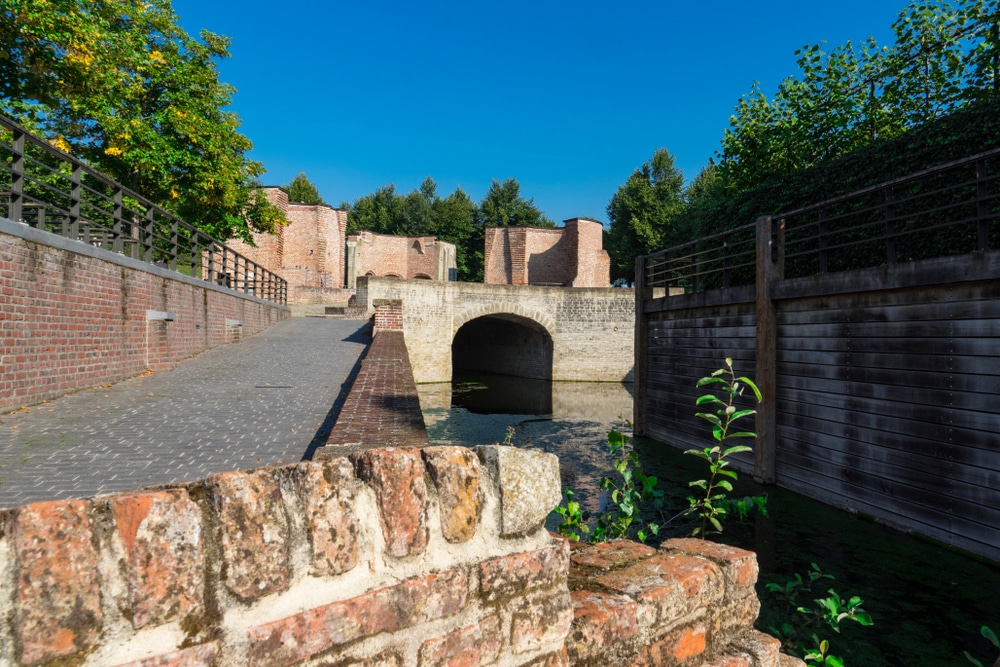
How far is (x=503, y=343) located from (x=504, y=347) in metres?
0.21

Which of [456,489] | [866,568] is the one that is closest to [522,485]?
[456,489]

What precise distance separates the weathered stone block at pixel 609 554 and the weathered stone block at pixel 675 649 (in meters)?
0.25

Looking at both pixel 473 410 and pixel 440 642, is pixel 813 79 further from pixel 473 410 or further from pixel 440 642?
pixel 440 642

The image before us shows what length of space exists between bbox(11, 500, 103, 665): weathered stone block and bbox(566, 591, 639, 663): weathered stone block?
1137 mm

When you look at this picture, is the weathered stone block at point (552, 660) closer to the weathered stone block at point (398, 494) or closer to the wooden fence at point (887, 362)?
the weathered stone block at point (398, 494)

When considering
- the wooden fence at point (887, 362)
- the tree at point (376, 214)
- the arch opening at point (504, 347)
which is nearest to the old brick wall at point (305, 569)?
the wooden fence at point (887, 362)

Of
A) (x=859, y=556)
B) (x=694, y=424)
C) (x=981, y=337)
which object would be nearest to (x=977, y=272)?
(x=981, y=337)

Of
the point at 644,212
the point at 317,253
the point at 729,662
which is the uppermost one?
the point at 644,212

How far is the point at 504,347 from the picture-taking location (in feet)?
94.8

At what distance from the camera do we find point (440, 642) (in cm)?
130

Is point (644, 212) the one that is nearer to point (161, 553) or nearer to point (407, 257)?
point (407, 257)

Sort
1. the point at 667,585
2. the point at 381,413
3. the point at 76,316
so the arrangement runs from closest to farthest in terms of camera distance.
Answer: the point at 667,585
the point at 381,413
the point at 76,316

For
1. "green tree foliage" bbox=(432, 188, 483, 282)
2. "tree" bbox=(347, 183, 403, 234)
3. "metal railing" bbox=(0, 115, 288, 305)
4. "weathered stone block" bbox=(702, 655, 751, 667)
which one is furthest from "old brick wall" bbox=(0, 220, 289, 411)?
"tree" bbox=(347, 183, 403, 234)

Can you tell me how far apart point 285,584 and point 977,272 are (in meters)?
6.57
